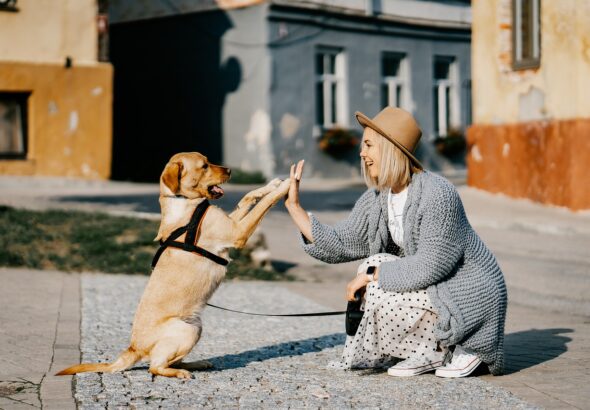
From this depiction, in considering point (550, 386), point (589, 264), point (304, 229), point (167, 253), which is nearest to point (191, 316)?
point (167, 253)

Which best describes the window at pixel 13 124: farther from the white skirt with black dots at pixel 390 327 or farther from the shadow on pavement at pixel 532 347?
the white skirt with black dots at pixel 390 327

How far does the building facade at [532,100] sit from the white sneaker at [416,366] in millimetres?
9069

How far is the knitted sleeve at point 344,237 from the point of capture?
558 cm

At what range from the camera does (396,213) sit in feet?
18.0

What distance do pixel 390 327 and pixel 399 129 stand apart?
111cm

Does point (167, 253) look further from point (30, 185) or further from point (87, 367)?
point (30, 185)

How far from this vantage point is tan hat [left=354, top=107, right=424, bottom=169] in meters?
5.27

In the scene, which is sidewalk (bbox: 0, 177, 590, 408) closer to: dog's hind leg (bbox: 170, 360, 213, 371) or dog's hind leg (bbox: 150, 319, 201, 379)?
dog's hind leg (bbox: 150, 319, 201, 379)

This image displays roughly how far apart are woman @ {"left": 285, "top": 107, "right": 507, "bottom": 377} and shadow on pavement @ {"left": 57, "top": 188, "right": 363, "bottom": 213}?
31.9ft

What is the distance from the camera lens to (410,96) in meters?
25.5

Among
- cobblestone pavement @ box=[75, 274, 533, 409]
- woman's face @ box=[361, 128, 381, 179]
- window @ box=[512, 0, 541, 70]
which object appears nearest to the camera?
cobblestone pavement @ box=[75, 274, 533, 409]

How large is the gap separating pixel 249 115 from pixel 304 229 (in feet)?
57.2

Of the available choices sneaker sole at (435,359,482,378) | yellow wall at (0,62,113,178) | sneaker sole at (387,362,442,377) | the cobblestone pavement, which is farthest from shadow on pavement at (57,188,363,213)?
sneaker sole at (435,359,482,378)

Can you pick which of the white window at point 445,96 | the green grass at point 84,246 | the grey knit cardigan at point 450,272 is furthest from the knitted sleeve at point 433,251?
the white window at point 445,96
